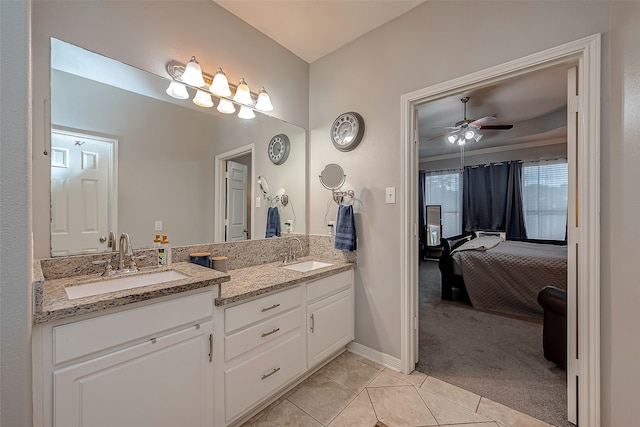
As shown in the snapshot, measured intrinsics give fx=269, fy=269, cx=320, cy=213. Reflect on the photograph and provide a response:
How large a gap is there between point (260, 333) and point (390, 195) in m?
1.30

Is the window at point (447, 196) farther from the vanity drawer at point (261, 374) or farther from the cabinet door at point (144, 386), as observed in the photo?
the cabinet door at point (144, 386)

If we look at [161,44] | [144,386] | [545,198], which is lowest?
[144,386]

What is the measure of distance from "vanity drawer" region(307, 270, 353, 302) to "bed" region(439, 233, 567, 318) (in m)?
1.99

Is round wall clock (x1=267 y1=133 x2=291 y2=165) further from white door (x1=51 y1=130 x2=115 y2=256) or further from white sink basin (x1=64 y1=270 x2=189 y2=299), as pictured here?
white sink basin (x1=64 y1=270 x2=189 y2=299)

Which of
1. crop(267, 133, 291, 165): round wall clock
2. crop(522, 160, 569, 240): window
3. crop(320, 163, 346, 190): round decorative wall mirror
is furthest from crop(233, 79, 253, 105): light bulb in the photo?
crop(522, 160, 569, 240): window

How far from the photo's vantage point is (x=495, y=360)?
7.05ft

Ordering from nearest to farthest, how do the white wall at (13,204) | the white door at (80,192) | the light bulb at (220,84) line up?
the white wall at (13,204), the white door at (80,192), the light bulb at (220,84)

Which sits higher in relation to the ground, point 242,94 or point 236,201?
point 242,94

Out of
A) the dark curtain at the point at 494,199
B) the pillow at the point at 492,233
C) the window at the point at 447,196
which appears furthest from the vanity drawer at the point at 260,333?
the window at the point at 447,196

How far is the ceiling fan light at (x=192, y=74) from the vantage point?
1.70 metres

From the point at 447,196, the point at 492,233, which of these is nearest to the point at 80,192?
the point at 492,233

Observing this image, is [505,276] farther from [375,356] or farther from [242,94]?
[242,94]

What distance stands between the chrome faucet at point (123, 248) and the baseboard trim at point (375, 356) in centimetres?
178

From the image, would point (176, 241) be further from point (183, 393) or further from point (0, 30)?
point (0, 30)
